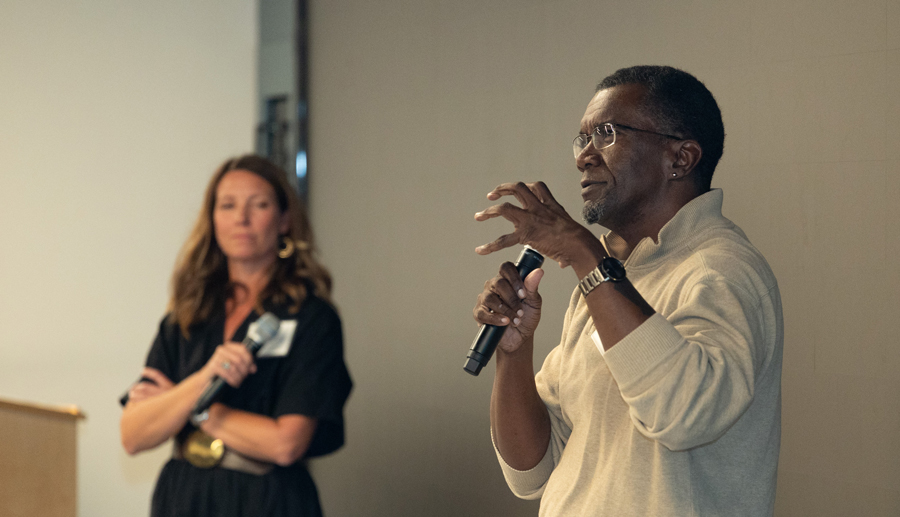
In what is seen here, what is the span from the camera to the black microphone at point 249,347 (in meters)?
2.08

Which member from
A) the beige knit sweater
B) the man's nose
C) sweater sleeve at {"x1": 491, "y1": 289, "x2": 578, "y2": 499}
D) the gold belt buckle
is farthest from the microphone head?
the man's nose

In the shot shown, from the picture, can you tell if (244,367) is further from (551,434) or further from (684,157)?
(684,157)

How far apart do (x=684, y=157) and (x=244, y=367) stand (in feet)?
4.18

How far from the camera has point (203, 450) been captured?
2.16m

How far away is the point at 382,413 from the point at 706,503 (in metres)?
2.03

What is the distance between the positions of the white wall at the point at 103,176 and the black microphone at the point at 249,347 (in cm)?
159

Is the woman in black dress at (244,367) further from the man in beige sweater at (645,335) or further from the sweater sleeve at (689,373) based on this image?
the sweater sleeve at (689,373)

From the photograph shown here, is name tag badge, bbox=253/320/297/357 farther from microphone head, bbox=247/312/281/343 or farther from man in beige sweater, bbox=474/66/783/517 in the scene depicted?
man in beige sweater, bbox=474/66/783/517

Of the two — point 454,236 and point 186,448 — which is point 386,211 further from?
point 186,448

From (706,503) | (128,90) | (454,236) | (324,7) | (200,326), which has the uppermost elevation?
(324,7)

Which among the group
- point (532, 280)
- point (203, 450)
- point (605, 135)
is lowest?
point (203, 450)

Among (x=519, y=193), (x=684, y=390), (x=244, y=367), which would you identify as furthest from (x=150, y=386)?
(x=684, y=390)

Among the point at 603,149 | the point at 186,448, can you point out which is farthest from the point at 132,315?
the point at 603,149

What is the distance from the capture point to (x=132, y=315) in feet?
11.8
